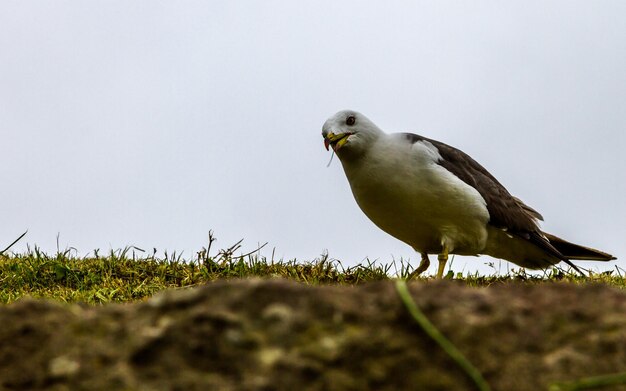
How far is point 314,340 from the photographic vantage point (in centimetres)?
217

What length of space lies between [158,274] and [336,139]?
2000 mm

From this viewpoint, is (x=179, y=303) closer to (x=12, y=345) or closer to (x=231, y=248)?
(x=12, y=345)

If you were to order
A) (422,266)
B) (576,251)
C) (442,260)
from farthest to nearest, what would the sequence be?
(576,251) → (422,266) → (442,260)

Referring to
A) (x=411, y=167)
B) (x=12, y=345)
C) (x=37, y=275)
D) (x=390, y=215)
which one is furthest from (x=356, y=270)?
(x=12, y=345)

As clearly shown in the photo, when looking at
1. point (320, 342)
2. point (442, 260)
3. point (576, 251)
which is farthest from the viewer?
point (576, 251)

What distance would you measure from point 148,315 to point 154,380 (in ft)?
0.71

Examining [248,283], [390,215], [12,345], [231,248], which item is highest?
[390,215]

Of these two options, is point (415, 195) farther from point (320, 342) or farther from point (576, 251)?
point (320, 342)

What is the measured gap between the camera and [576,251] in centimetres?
818

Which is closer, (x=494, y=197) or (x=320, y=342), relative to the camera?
(x=320, y=342)

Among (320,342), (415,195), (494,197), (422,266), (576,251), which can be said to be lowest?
(320,342)

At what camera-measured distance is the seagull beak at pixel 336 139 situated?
263 inches

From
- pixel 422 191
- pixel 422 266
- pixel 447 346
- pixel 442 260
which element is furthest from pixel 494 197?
pixel 447 346

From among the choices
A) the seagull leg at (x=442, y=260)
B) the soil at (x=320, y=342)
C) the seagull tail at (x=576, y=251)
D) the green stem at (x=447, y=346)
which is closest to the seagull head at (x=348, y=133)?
the seagull leg at (x=442, y=260)
